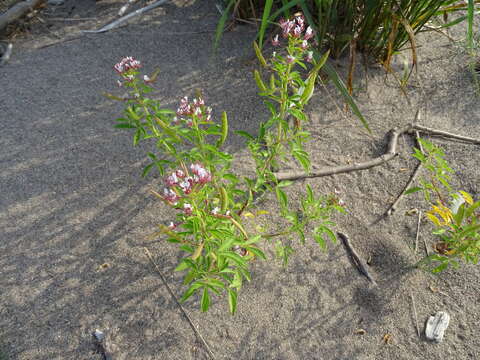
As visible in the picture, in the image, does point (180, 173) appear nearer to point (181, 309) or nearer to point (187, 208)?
point (187, 208)

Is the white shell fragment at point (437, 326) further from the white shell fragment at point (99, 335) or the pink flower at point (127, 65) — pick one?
the pink flower at point (127, 65)

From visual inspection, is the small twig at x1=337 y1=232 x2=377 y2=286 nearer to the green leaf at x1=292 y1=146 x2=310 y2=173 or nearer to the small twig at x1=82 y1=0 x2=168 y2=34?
the green leaf at x1=292 y1=146 x2=310 y2=173

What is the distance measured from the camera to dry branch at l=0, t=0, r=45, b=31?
3019 mm

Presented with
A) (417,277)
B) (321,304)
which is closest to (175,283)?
(321,304)

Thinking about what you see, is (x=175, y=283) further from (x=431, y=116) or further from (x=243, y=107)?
(x=431, y=116)

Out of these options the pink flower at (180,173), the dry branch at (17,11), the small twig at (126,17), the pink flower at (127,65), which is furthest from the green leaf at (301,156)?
the dry branch at (17,11)

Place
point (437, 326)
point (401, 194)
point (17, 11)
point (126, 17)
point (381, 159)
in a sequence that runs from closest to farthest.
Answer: point (437, 326) → point (401, 194) → point (381, 159) → point (17, 11) → point (126, 17)

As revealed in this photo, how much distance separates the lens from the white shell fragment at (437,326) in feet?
5.33

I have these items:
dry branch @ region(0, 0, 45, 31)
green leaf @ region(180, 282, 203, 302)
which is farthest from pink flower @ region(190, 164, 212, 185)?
dry branch @ region(0, 0, 45, 31)

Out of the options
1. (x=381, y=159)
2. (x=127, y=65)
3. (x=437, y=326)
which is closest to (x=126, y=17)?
(x=127, y=65)

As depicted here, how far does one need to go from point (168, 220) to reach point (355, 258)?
0.95m

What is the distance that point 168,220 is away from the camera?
77.3 inches

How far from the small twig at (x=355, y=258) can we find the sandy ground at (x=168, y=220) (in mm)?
30

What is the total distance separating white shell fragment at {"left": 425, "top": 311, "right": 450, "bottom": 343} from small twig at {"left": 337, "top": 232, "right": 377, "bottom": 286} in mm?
272
